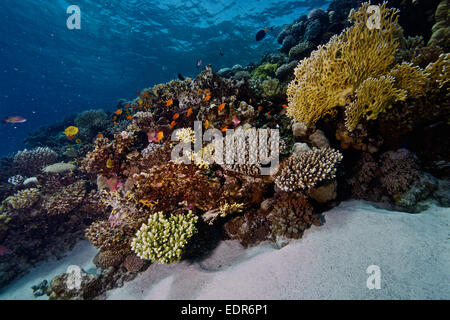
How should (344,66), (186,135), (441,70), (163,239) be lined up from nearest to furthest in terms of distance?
(441,70) → (163,239) → (344,66) → (186,135)

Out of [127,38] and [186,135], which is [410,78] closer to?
[186,135]

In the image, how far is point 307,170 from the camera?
3889 mm

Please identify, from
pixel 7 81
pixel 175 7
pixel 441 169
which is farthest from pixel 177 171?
pixel 7 81

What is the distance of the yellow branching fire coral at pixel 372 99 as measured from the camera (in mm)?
3689

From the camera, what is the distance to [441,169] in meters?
4.07

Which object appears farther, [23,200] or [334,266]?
[23,200]

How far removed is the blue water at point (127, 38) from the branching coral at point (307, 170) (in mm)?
33909

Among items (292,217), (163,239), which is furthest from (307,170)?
(163,239)

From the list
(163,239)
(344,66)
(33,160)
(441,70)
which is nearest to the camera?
(441,70)

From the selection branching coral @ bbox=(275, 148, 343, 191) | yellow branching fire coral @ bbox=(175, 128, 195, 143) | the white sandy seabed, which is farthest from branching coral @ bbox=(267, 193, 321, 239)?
yellow branching fire coral @ bbox=(175, 128, 195, 143)

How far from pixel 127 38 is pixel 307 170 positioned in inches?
1982

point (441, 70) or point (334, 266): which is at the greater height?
point (441, 70)

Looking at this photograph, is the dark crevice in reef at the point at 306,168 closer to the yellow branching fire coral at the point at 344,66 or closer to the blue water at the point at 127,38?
the yellow branching fire coral at the point at 344,66

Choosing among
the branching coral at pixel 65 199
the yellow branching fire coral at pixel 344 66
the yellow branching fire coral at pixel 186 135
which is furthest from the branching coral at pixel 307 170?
the branching coral at pixel 65 199
